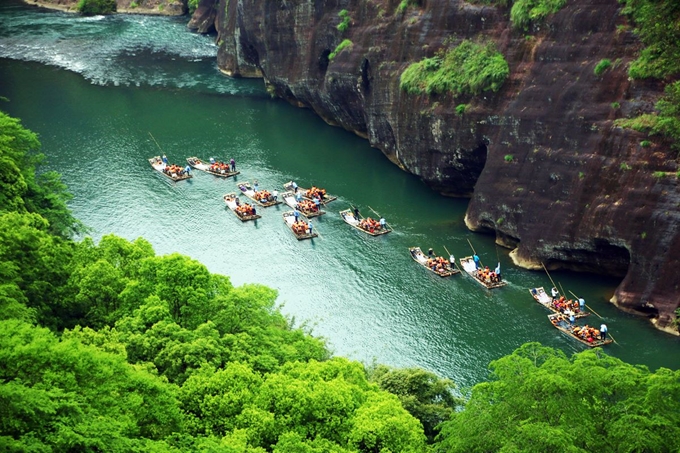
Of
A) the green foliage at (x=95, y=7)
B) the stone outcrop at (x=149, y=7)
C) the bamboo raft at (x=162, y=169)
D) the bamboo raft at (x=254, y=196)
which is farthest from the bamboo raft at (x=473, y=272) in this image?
the green foliage at (x=95, y=7)

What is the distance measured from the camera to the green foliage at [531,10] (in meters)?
59.8

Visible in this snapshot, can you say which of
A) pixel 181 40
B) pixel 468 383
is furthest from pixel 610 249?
pixel 181 40

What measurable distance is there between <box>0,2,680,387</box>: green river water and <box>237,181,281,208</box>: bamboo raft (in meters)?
0.99

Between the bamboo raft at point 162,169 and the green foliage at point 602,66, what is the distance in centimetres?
3695

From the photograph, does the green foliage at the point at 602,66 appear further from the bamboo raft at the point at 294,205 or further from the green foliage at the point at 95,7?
the green foliage at the point at 95,7

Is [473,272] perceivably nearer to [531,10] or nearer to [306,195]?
[306,195]

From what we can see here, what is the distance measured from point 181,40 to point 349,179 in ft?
175

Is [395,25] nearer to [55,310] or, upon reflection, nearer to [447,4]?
[447,4]

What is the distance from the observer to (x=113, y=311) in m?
38.4

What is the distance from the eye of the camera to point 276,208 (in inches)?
2768

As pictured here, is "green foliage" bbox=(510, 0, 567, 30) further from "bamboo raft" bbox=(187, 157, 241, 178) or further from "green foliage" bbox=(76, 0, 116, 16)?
"green foliage" bbox=(76, 0, 116, 16)

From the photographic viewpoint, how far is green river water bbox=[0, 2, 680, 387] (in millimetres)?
51719

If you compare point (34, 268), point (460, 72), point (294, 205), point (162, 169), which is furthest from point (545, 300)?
point (162, 169)

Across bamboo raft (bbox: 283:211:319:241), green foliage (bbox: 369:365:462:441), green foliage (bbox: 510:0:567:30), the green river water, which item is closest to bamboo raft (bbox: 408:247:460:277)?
the green river water
